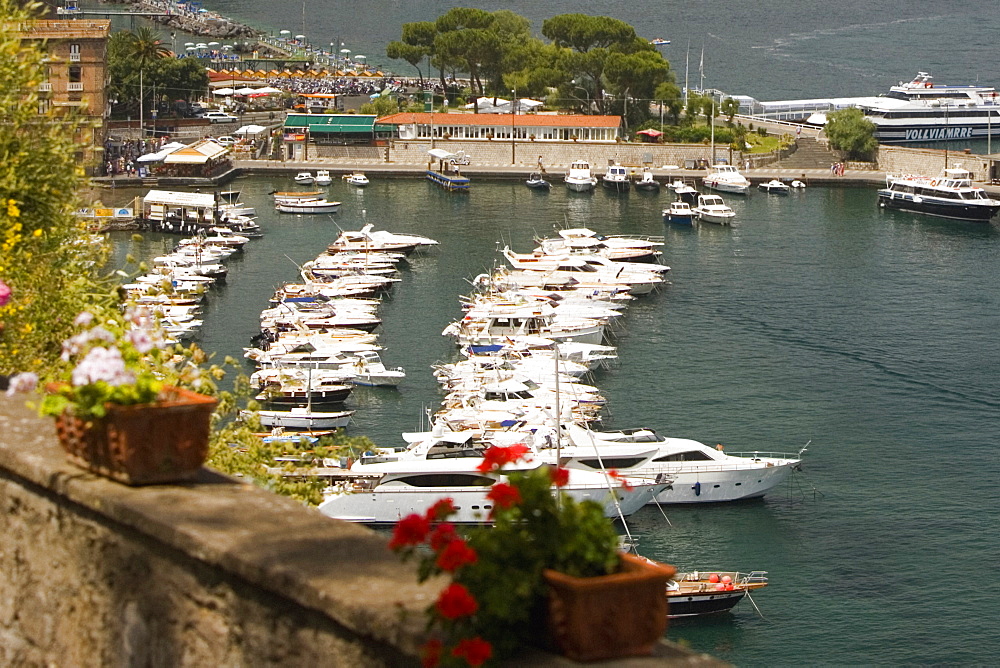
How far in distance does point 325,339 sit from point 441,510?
33679mm

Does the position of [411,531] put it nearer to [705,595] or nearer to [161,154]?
[705,595]

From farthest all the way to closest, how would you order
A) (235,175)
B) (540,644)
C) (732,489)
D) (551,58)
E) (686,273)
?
(551,58), (235,175), (686,273), (732,489), (540,644)

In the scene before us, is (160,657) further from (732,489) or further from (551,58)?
(551,58)

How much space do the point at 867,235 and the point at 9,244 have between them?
51803 mm

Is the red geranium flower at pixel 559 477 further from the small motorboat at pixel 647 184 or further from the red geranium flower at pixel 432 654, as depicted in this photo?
the small motorboat at pixel 647 184

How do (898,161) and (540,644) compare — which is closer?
(540,644)

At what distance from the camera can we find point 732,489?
2670 centimetres

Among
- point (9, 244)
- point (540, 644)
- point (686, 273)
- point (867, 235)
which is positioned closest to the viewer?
point (540, 644)

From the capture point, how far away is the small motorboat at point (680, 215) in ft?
193

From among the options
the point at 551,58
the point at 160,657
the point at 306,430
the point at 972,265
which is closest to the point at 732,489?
the point at 306,430

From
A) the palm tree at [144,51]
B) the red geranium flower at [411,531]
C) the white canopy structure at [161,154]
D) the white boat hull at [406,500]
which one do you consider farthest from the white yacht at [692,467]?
the palm tree at [144,51]

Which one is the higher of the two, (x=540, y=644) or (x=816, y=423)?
(x=540, y=644)

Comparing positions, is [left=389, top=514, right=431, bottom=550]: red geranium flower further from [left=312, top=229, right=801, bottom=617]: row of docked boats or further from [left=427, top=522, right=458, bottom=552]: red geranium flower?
[left=312, top=229, right=801, bottom=617]: row of docked boats

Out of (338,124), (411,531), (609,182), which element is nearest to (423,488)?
(411,531)
